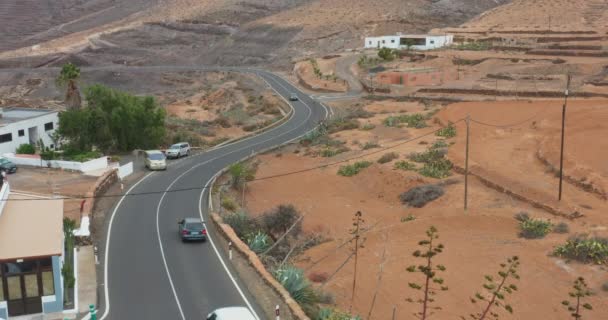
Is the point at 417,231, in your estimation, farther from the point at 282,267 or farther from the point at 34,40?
the point at 34,40

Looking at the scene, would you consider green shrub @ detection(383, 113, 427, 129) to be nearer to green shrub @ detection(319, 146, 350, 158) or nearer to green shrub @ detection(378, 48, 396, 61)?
green shrub @ detection(319, 146, 350, 158)

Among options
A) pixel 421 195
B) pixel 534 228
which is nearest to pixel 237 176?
pixel 421 195

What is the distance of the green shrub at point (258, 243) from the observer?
86.3 ft

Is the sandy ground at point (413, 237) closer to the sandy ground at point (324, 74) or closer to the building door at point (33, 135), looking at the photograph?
the building door at point (33, 135)

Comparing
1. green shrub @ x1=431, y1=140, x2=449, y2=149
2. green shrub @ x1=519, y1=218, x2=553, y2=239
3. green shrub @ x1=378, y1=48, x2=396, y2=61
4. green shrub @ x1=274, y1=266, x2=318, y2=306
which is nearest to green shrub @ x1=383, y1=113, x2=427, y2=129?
green shrub @ x1=431, y1=140, x2=449, y2=149

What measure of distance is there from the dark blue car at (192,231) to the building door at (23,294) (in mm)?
7487

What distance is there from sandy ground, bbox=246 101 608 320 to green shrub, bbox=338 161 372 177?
Result: 479mm

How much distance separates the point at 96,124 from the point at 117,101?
291 cm

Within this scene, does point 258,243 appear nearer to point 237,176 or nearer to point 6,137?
point 237,176

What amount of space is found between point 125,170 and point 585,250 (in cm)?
2615

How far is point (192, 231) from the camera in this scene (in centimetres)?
2662

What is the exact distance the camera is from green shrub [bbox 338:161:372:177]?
41.6 meters

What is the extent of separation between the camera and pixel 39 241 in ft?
66.7

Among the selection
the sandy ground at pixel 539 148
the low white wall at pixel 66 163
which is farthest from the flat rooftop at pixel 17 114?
the sandy ground at pixel 539 148
